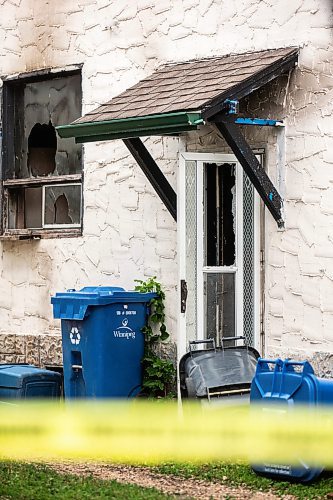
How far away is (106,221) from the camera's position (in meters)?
11.9

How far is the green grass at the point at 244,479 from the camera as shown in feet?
26.1

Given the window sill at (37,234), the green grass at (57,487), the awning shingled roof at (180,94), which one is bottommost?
the green grass at (57,487)

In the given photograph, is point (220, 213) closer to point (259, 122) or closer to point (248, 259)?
point (248, 259)

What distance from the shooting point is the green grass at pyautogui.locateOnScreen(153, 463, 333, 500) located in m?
7.96

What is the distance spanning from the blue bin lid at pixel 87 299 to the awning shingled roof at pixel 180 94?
132 centimetres

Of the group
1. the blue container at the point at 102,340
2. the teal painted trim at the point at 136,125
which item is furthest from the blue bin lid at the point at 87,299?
the teal painted trim at the point at 136,125

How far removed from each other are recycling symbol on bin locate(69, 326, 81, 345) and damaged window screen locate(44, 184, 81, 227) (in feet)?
5.66

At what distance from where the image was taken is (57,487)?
8195 millimetres

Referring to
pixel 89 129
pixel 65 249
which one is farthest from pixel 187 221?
pixel 65 249

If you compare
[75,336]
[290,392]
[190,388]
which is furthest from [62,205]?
[290,392]

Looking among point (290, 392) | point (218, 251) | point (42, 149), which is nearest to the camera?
point (290, 392)

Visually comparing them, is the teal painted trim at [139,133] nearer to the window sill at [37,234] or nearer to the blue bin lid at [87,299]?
the blue bin lid at [87,299]

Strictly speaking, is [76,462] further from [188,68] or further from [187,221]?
[188,68]

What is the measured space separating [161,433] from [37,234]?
3.13m
